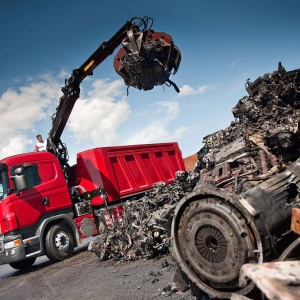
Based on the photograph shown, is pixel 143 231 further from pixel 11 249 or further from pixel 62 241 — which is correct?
pixel 11 249

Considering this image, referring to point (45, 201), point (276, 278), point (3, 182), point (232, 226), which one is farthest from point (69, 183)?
point (276, 278)

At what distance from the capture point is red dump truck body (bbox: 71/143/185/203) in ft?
26.2

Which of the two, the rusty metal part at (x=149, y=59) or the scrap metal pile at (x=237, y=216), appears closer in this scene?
the scrap metal pile at (x=237, y=216)

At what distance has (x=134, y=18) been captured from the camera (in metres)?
6.71

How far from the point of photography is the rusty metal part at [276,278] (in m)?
1.31

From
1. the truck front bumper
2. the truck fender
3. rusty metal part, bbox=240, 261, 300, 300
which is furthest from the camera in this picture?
the truck fender

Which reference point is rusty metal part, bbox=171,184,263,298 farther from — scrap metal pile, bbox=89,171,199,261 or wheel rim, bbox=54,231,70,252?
wheel rim, bbox=54,231,70,252

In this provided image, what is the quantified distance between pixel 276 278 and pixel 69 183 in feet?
24.5

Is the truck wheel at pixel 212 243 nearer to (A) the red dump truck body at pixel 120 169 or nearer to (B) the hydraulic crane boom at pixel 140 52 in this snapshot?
(B) the hydraulic crane boom at pixel 140 52

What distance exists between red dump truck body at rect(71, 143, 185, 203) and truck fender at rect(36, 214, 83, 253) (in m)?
1.15

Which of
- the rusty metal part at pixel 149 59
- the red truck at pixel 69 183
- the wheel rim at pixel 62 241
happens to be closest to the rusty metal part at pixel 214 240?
the rusty metal part at pixel 149 59

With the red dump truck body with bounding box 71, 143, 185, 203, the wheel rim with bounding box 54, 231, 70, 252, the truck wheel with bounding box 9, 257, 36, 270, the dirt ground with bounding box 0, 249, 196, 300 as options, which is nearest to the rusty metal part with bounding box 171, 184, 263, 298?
the dirt ground with bounding box 0, 249, 196, 300

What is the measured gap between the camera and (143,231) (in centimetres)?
524

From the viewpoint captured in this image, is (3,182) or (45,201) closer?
(3,182)
